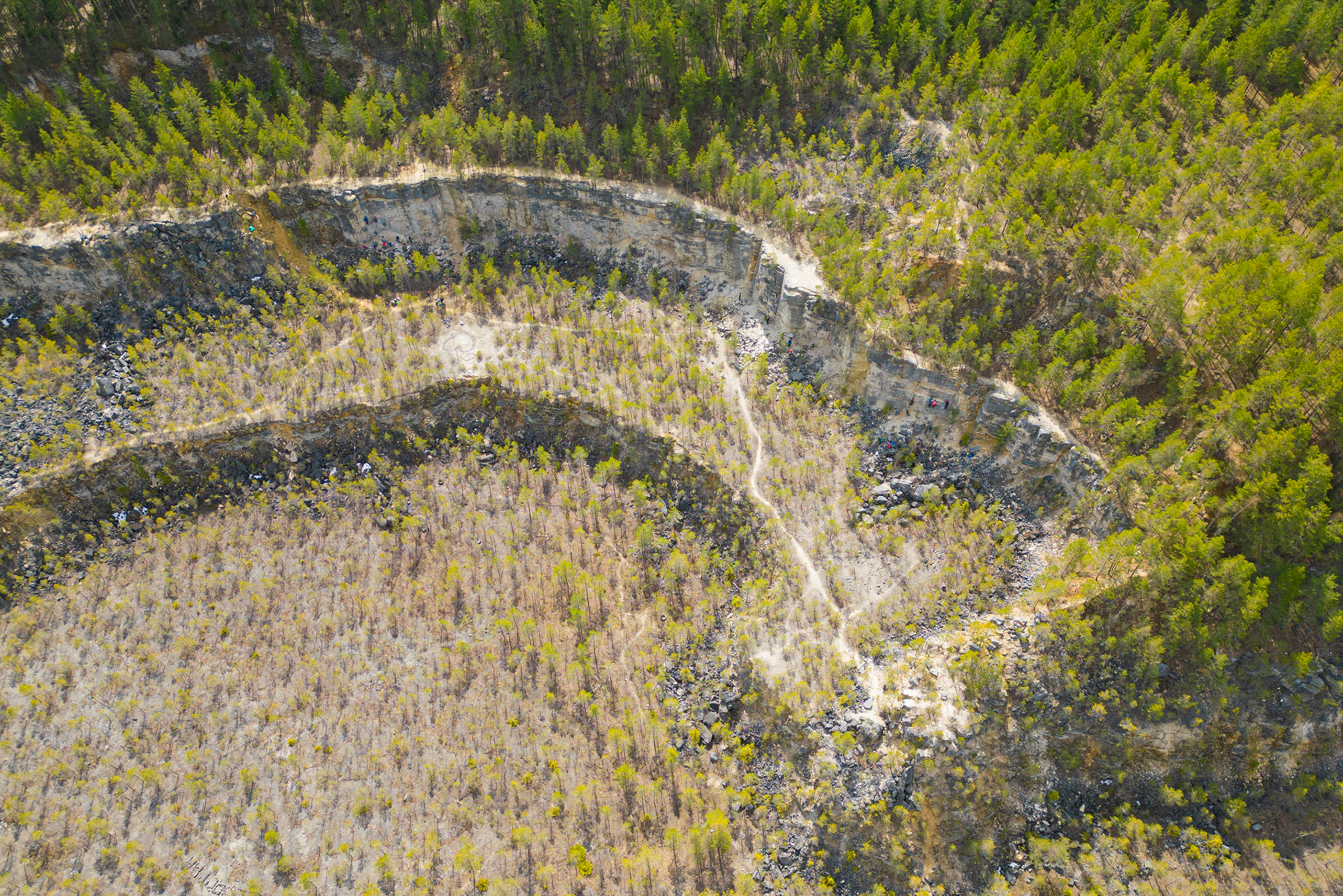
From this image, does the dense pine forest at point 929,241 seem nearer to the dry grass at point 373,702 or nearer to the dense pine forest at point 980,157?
the dense pine forest at point 980,157

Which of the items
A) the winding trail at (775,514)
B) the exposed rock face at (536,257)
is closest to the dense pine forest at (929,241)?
the winding trail at (775,514)

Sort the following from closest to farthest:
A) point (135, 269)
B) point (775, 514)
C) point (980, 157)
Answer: point (775, 514) → point (980, 157) → point (135, 269)

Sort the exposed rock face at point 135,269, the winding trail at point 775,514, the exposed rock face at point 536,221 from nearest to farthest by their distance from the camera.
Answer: the winding trail at point 775,514 → the exposed rock face at point 135,269 → the exposed rock face at point 536,221

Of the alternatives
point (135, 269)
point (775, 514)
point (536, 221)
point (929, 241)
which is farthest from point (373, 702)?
point (929, 241)

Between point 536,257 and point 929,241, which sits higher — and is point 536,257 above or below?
below

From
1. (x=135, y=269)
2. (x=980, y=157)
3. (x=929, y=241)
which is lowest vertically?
(x=135, y=269)

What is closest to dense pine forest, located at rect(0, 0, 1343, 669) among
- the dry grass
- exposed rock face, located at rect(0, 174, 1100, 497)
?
exposed rock face, located at rect(0, 174, 1100, 497)

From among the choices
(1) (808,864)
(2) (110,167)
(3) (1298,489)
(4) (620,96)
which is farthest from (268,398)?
(3) (1298,489)

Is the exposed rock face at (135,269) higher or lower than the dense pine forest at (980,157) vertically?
lower

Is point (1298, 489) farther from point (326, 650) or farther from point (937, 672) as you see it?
point (326, 650)

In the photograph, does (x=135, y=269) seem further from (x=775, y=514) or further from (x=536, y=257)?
(x=775, y=514)

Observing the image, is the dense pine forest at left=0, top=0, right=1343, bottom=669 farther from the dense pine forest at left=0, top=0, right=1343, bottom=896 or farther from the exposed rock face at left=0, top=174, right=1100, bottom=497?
the exposed rock face at left=0, top=174, right=1100, bottom=497

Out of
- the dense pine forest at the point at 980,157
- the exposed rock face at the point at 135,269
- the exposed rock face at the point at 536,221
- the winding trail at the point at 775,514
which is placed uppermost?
the dense pine forest at the point at 980,157

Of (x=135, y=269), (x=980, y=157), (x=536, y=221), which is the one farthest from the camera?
(x=536, y=221)
